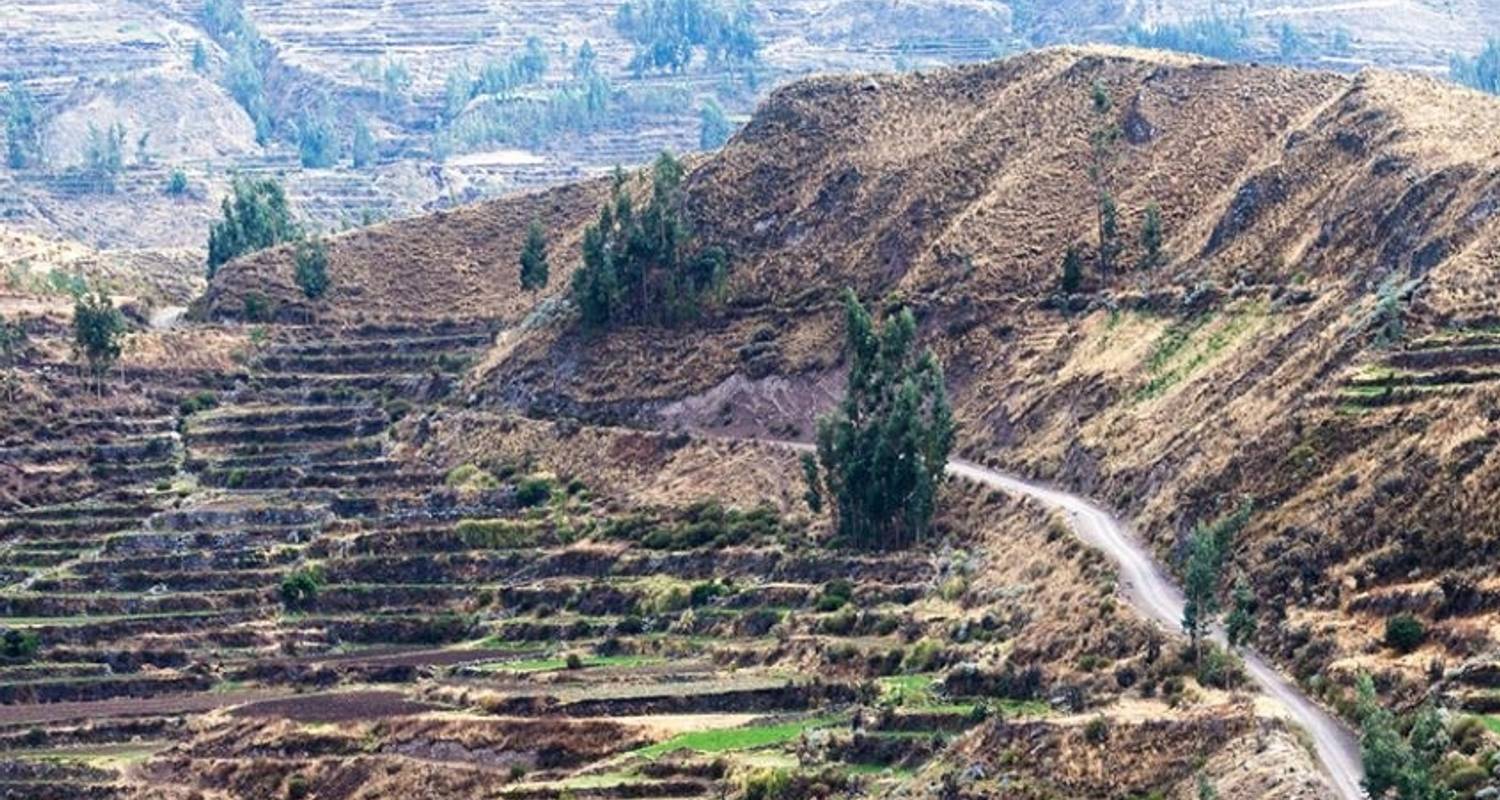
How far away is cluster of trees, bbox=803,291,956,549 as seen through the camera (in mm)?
125750

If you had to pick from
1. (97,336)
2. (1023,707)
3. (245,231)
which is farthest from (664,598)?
(245,231)

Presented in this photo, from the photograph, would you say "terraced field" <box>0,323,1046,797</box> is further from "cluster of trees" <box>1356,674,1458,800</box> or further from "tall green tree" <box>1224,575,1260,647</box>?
"cluster of trees" <box>1356,674,1458,800</box>

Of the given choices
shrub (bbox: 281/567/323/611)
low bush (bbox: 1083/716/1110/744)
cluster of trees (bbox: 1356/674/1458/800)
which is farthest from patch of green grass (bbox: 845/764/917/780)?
shrub (bbox: 281/567/323/611)

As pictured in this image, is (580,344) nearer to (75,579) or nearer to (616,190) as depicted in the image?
(616,190)

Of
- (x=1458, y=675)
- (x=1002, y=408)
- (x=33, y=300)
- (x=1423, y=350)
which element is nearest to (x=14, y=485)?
(x=33, y=300)

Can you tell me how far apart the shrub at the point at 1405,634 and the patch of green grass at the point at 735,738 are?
20118mm

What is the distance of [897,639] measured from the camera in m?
115

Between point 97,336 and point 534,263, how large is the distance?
993 inches

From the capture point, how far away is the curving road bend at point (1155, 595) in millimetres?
84375

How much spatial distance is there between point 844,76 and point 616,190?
692 inches

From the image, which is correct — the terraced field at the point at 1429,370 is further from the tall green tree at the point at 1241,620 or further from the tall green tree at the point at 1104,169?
the tall green tree at the point at 1104,169

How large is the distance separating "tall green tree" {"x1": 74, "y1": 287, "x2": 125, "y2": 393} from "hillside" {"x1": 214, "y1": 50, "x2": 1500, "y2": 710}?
60.8 ft

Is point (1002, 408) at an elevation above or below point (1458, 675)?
below

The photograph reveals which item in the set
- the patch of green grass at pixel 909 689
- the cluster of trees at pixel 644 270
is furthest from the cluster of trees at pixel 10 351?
the patch of green grass at pixel 909 689
